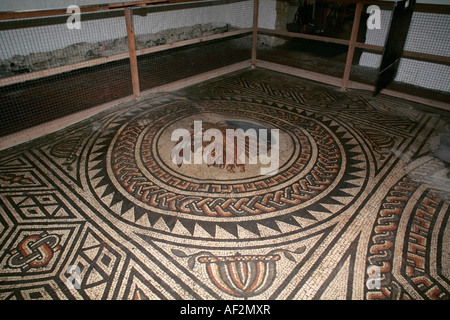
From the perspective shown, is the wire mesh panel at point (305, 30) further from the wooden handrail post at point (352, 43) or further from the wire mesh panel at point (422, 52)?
the wooden handrail post at point (352, 43)

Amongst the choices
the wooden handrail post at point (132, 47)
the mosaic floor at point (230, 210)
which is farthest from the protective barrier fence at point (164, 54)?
the mosaic floor at point (230, 210)

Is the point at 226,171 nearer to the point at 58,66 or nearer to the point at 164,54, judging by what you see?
the point at 58,66

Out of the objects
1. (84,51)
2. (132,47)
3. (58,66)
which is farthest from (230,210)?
(84,51)

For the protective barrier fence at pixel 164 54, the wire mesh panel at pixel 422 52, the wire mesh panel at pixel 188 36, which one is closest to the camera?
the protective barrier fence at pixel 164 54

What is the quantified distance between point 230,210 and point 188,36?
6435 millimetres

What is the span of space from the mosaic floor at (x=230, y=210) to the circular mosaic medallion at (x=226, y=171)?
0.02 m

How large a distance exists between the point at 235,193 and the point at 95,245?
1398 mm

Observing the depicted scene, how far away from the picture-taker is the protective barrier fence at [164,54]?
4.89m

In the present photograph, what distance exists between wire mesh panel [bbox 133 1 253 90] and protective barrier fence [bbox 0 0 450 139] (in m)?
0.02

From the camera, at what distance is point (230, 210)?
3020 millimetres

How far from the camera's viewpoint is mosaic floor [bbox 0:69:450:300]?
235 centimetres

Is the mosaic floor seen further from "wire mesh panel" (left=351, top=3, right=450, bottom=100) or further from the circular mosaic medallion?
"wire mesh panel" (left=351, top=3, right=450, bottom=100)

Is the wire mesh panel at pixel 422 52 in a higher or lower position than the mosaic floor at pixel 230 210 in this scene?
higher

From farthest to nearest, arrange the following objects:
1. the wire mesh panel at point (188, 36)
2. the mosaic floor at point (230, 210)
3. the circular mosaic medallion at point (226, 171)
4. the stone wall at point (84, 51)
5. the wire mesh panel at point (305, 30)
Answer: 1. the wire mesh panel at point (305, 30)
2. the wire mesh panel at point (188, 36)
3. the stone wall at point (84, 51)
4. the circular mosaic medallion at point (226, 171)
5. the mosaic floor at point (230, 210)
